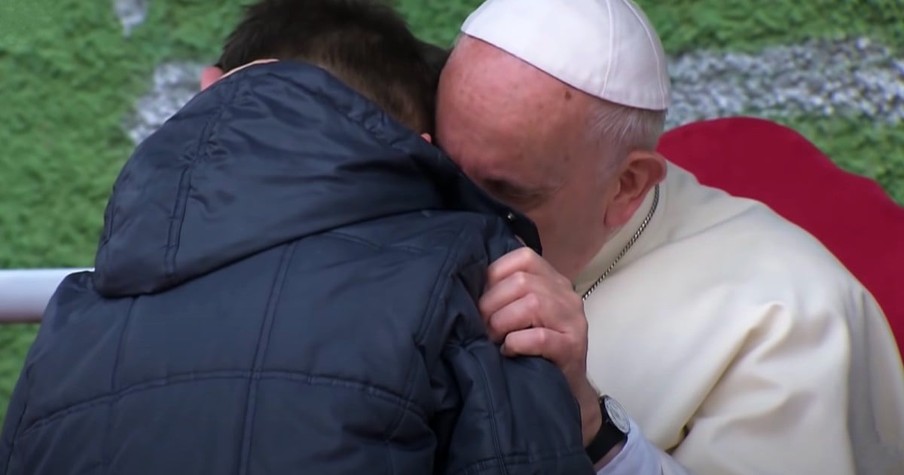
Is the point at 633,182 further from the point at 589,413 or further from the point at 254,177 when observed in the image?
the point at 254,177

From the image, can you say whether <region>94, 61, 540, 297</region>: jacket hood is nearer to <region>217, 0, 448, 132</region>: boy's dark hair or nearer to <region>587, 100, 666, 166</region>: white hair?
<region>217, 0, 448, 132</region>: boy's dark hair

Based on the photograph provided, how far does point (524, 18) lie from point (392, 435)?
892 millimetres

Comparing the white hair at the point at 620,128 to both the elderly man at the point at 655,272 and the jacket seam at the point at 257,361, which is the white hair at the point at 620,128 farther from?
the jacket seam at the point at 257,361

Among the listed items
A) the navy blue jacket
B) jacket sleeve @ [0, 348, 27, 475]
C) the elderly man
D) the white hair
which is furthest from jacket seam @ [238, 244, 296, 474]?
the white hair

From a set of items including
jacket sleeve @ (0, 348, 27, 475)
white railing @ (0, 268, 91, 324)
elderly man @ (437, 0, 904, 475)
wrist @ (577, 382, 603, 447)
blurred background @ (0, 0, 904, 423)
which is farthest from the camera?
blurred background @ (0, 0, 904, 423)

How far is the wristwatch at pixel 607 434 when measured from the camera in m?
1.54

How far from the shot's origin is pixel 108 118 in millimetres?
2699

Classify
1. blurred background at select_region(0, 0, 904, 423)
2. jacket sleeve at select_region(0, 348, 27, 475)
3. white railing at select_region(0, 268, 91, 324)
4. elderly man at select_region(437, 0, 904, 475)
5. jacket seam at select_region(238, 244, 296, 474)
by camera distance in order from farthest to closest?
blurred background at select_region(0, 0, 904, 423), white railing at select_region(0, 268, 91, 324), elderly man at select_region(437, 0, 904, 475), jacket sleeve at select_region(0, 348, 27, 475), jacket seam at select_region(238, 244, 296, 474)

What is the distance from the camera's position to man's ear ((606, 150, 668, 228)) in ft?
6.44

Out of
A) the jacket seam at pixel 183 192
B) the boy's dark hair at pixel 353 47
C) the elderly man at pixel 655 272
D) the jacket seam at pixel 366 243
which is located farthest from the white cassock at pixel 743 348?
the jacket seam at pixel 183 192

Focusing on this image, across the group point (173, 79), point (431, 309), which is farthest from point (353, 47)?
point (173, 79)

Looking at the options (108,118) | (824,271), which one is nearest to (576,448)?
(824,271)

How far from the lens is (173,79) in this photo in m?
2.71

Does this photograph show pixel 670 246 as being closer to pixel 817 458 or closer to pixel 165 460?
pixel 817 458
